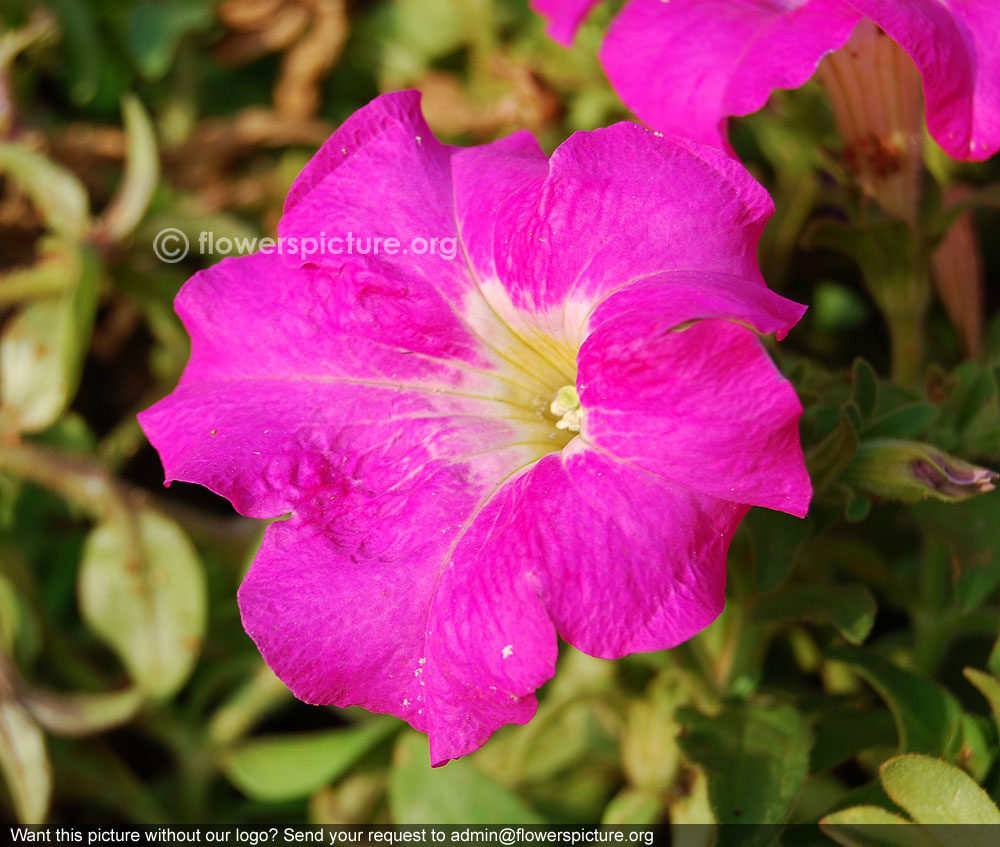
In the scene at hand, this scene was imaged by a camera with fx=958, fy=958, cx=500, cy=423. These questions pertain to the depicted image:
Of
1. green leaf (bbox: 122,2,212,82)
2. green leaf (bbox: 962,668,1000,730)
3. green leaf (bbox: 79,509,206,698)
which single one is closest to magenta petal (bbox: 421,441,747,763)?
green leaf (bbox: 962,668,1000,730)

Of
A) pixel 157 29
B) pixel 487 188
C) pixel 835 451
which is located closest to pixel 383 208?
pixel 487 188

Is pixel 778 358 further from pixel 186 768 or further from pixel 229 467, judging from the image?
pixel 186 768

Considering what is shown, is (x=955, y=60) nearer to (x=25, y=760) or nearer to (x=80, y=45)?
(x=25, y=760)

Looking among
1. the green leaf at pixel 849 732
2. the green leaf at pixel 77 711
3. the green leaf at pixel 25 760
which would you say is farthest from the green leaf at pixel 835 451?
the green leaf at pixel 25 760

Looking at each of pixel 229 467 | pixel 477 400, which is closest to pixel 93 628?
pixel 229 467

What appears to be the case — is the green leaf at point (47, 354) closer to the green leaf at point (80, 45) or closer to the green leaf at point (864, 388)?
the green leaf at point (80, 45)

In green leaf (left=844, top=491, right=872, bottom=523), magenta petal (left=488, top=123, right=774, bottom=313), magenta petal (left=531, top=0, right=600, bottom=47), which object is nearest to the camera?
magenta petal (left=488, top=123, right=774, bottom=313)

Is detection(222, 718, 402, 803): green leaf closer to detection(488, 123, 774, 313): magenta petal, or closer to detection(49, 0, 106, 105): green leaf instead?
detection(488, 123, 774, 313): magenta petal
